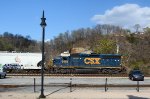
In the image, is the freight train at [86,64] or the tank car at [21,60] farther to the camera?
the tank car at [21,60]

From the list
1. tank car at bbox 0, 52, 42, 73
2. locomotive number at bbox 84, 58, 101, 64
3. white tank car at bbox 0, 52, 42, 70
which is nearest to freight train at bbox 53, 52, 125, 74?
locomotive number at bbox 84, 58, 101, 64

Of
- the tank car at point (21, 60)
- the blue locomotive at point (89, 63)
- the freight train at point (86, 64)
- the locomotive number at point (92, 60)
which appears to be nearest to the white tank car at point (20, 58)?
the tank car at point (21, 60)

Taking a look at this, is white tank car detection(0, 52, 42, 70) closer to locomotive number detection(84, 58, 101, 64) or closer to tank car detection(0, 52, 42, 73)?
tank car detection(0, 52, 42, 73)

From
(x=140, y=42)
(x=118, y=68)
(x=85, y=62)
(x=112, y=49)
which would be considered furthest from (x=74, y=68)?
(x=140, y=42)

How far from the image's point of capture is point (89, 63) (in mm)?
61656

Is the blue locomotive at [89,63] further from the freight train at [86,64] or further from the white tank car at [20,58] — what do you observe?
the white tank car at [20,58]

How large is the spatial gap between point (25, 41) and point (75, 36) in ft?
151

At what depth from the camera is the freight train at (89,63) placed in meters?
61.1

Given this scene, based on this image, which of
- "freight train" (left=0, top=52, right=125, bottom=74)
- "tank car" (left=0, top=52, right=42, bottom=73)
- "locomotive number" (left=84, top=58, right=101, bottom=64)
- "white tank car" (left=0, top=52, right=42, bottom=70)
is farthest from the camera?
"white tank car" (left=0, top=52, right=42, bottom=70)

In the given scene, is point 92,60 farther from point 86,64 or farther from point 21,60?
point 21,60

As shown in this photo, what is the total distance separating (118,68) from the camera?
203ft

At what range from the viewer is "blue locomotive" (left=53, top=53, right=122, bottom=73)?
201ft

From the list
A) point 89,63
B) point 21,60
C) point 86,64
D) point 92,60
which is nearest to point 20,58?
point 21,60

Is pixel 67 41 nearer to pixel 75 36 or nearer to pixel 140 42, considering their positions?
pixel 75 36
